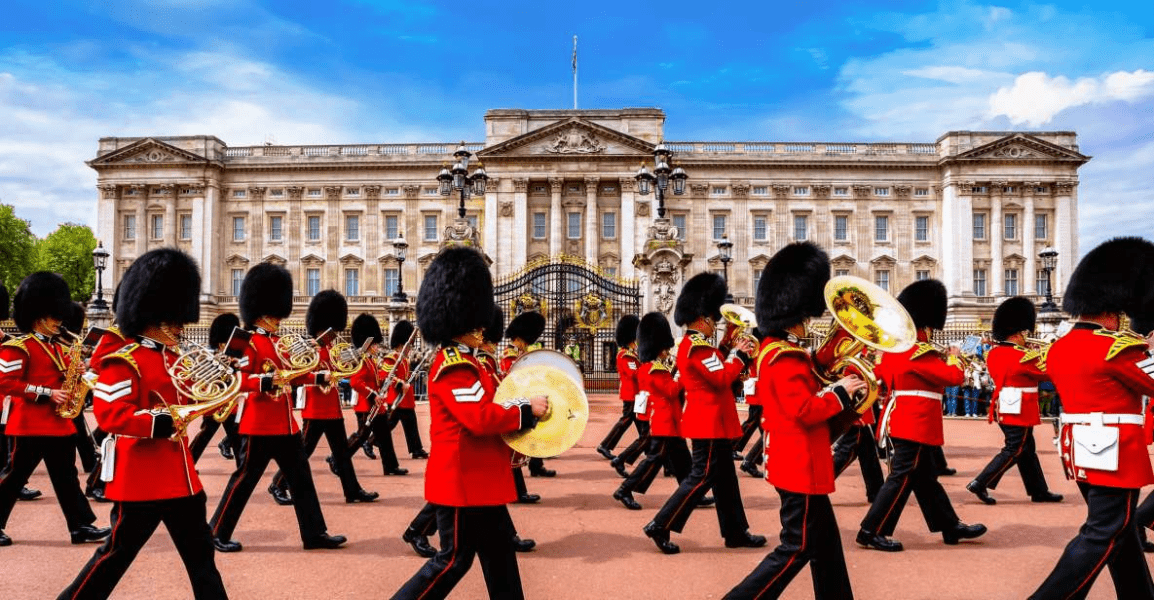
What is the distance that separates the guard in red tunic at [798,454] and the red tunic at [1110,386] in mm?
1095

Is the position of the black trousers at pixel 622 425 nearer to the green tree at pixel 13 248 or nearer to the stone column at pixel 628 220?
the stone column at pixel 628 220

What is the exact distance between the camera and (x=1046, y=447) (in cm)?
1202

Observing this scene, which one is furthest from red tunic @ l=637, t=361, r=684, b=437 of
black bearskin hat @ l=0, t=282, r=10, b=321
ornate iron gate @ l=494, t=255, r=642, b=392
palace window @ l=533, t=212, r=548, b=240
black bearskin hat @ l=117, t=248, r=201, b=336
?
palace window @ l=533, t=212, r=548, b=240

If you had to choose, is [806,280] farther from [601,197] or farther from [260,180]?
[260,180]

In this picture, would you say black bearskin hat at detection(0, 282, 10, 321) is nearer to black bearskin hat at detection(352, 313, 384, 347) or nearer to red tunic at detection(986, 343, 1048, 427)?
black bearskin hat at detection(352, 313, 384, 347)

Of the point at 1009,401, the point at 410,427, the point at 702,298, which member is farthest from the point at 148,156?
the point at 1009,401

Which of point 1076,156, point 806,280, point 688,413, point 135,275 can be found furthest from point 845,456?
point 1076,156

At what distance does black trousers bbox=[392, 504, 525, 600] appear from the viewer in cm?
367

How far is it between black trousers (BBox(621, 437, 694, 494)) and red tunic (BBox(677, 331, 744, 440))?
1.02 metres

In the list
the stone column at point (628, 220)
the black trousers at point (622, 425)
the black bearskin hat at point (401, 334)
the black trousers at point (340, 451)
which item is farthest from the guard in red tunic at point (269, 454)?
the stone column at point (628, 220)

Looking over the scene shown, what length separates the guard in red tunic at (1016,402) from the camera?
7.41m

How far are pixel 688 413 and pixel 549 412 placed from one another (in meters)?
2.54

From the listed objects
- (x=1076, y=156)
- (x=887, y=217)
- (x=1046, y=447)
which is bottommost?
(x=1046, y=447)

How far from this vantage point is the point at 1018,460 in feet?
24.7
